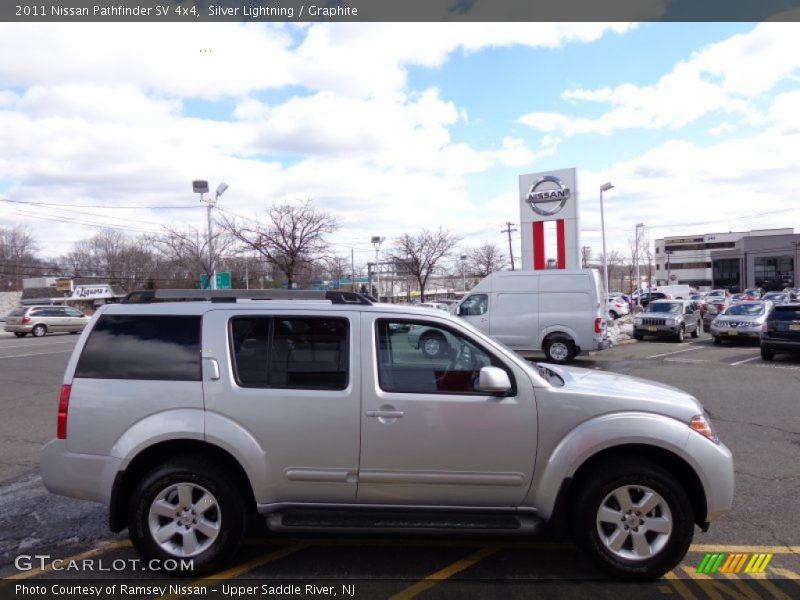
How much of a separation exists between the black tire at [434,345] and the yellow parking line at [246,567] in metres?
1.71

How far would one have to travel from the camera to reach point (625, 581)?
3.59 meters

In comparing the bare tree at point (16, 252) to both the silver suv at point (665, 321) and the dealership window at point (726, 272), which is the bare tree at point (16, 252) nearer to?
the silver suv at point (665, 321)

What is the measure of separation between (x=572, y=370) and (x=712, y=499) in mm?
1443

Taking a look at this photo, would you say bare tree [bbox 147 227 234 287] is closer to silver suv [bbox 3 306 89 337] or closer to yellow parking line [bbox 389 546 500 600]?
silver suv [bbox 3 306 89 337]

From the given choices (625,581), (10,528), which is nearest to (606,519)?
(625,581)

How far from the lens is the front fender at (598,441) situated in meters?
3.61

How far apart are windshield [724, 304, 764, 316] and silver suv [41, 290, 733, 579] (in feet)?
63.1

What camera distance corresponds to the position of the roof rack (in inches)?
162

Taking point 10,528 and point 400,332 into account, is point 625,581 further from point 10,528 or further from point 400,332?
point 10,528

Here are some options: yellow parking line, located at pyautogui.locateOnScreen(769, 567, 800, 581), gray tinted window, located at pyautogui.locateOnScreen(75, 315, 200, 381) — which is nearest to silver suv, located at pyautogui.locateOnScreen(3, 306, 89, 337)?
gray tinted window, located at pyautogui.locateOnScreen(75, 315, 200, 381)

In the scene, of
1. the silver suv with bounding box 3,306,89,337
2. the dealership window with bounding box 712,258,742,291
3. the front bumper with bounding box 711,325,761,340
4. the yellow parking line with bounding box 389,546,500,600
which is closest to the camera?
the yellow parking line with bounding box 389,546,500,600

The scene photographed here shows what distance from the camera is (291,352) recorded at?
3891mm

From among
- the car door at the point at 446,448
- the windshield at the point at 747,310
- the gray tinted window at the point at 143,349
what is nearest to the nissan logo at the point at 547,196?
the windshield at the point at 747,310

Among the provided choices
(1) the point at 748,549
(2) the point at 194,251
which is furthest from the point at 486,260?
(1) the point at 748,549
